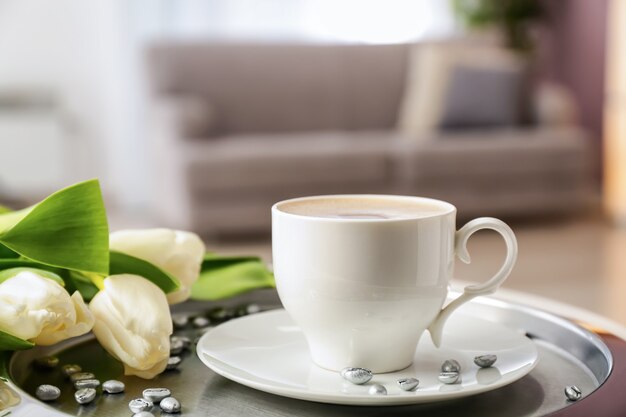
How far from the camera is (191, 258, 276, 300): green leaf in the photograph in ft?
2.76

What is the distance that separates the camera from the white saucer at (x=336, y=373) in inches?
22.8

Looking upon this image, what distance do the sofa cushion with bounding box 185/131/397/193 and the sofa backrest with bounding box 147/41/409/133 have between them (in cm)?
39

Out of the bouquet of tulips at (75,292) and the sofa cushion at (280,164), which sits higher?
the bouquet of tulips at (75,292)

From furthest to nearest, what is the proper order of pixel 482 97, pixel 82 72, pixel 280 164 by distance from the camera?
pixel 82 72 < pixel 482 97 < pixel 280 164

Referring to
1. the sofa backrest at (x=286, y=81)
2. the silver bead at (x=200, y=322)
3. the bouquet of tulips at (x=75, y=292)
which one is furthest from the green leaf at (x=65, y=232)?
the sofa backrest at (x=286, y=81)

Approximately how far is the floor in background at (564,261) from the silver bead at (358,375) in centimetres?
202

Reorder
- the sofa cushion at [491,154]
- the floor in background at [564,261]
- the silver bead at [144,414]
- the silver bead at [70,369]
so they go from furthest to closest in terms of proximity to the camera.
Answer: the sofa cushion at [491,154] < the floor in background at [564,261] < the silver bead at [70,369] < the silver bead at [144,414]

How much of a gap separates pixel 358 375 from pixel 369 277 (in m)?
0.07

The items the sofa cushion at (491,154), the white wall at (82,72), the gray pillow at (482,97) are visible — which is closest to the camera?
the sofa cushion at (491,154)

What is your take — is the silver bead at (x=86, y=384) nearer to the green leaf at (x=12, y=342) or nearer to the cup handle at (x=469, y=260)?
the green leaf at (x=12, y=342)

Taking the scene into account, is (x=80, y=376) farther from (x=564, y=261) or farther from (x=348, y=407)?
(x=564, y=261)

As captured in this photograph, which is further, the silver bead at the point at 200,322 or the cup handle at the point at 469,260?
the silver bead at the point at 200,322

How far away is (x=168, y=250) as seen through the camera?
728 millimetres

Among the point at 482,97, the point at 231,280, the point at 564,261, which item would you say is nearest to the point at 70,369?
the point at 231,280
